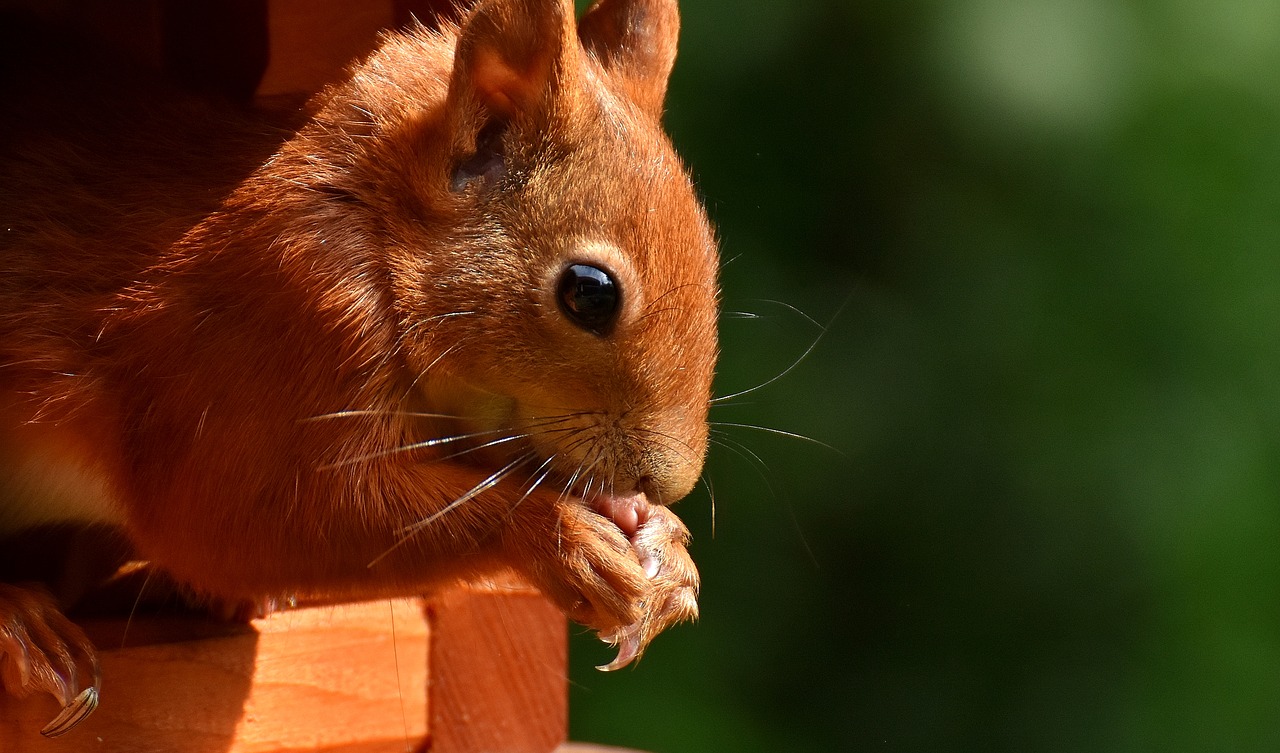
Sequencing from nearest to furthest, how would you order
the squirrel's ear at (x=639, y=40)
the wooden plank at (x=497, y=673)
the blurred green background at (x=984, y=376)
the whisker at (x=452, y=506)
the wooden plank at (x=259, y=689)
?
the whisker at (x=452, y=506) < the wooden plank at (x=259, y=689) < the squirrel's ear at (x=639, y=40) < the wooden plank at (x=497, y=673) < the blurred green background at (x=984, y=376)

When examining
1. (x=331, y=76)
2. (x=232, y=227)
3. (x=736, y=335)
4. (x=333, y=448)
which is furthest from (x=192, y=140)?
(x=736, y=335)

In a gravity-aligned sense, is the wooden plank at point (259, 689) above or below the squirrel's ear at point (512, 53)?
below

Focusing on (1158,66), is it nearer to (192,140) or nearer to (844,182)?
(844,182)

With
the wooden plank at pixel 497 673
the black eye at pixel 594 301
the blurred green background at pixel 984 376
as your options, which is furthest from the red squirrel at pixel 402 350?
the blurred green background at pixel 984 376

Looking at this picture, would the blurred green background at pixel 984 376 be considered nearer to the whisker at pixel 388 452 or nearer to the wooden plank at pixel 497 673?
the wooden plank at pixel 497 673

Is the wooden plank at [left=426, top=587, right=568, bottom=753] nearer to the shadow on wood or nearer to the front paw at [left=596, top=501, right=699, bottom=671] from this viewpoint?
the shadow on wood

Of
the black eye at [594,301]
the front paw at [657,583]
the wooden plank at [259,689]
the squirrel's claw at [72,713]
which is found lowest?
the wooden plank at [259,689]

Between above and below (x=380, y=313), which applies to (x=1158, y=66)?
above
